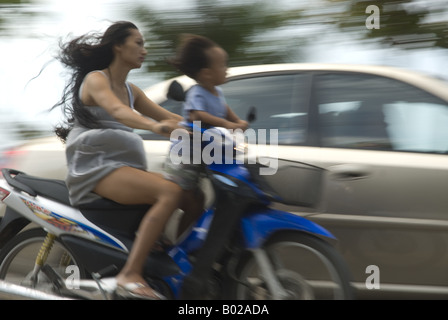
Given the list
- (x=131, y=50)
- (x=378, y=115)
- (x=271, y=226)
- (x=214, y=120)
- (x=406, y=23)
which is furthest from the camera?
(x=406, y=23)

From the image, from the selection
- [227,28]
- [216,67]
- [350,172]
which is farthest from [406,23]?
[216,67]

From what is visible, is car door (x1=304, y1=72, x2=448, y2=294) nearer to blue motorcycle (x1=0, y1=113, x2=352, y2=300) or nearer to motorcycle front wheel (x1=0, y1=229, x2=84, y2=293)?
blue motorcycle (x1=0, y1=113, x2=352, y2=300)

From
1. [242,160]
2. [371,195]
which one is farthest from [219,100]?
[371,195]

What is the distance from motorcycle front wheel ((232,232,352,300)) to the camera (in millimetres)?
3061

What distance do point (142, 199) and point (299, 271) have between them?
745 mm

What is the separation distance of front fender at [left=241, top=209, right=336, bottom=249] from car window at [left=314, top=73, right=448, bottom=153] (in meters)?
0.88

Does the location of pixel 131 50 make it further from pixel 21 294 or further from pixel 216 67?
pixel 21 294

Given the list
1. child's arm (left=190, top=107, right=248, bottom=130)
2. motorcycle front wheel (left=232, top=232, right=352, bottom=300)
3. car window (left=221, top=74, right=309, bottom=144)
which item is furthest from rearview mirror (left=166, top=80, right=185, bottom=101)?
car window (left=221, top=74, right=309, bottom=144)

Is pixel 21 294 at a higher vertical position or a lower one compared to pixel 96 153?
lower

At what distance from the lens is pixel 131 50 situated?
3336mm

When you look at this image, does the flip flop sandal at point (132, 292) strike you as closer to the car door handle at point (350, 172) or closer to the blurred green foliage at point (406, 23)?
the car door handle at point (350, 172)

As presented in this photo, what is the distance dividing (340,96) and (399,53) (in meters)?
2.51

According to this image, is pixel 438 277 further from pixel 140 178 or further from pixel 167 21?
pixel 167 21

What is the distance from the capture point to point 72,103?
11.0 feet
